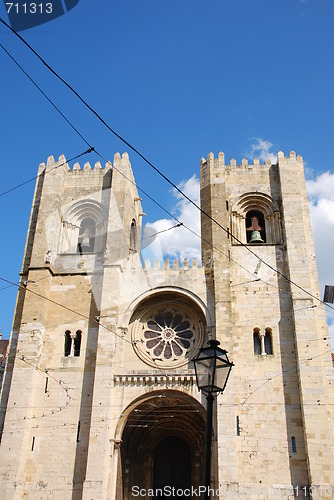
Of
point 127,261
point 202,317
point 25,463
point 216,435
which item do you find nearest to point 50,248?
point 127,261

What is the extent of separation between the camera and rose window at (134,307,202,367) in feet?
63.5

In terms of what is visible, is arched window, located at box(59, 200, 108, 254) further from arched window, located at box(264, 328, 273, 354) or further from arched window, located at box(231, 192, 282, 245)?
arched window, located at box(264, 328, 273, 354)

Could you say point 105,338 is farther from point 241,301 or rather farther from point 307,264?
point 307,264

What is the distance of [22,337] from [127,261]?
517cm

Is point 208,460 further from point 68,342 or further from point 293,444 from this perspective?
point 68,342

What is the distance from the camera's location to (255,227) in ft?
71.5

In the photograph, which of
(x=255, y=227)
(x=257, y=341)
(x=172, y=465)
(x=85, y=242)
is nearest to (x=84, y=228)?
(x=85, y=242)

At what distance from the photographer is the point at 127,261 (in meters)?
21.2

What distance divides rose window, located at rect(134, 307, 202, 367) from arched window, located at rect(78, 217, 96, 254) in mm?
4073

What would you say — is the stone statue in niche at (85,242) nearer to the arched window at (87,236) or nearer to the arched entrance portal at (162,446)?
the arched window at (87,236)

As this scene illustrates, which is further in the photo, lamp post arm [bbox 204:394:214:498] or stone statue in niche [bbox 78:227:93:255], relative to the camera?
stone statue in niche [bbox 78:227:93:255]

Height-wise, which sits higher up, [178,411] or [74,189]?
[74,189]

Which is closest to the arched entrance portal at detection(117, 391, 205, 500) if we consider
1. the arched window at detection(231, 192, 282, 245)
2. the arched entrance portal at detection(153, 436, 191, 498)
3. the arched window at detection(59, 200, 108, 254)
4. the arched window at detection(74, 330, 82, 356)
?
the arched entrance portal at detection(153, 436, 191, 498)

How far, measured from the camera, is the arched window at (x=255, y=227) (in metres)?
21.2
